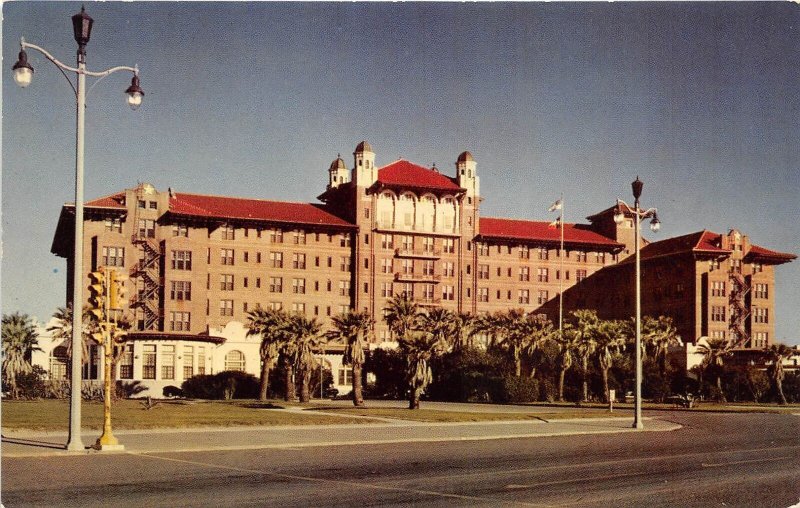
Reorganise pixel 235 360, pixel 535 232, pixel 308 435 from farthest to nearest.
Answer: pixel 535 232, pixel 235 360, pixel 308 435

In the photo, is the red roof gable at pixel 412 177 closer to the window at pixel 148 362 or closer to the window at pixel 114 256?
the window at pixel 114 256

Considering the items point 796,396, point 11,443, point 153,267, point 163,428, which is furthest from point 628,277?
point 11,443

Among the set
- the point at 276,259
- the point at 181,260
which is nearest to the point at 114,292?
the point at 181,260

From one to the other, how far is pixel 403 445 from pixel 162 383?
62.1 meters

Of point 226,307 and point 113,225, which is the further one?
point 226,307

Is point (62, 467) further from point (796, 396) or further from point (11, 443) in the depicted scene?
point (796, 396)

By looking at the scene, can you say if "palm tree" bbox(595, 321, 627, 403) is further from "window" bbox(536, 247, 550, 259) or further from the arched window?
the arched window

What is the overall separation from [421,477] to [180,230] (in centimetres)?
8669

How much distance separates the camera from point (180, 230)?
104 meters

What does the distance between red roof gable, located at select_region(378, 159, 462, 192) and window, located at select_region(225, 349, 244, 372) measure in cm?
3062

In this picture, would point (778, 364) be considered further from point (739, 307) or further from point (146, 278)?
point (146, 278)

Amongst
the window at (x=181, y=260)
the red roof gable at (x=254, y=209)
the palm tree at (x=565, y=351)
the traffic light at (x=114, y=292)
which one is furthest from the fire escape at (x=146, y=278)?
the traffic light at (x=114, y=292)

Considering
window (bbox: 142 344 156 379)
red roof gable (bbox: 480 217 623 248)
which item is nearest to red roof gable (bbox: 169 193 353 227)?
window (bbox: 142 344 156 379)

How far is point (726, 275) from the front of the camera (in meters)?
108
